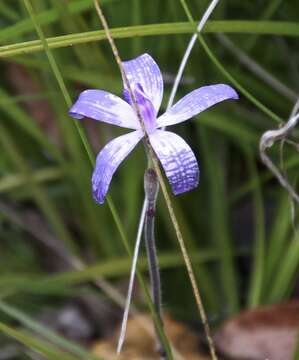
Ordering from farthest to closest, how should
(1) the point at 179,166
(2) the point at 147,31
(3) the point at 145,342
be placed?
(3) the point at 145,342 → (2) the point at 147,31 → (1) the point at 179,166

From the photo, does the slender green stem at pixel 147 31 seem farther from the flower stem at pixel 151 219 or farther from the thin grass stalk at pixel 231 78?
the flower stem at pixel 151 219

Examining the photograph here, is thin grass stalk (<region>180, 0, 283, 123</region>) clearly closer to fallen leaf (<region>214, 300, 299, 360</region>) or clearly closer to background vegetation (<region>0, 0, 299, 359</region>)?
background vegetation (<region>0, 0, 299, 359</region>)

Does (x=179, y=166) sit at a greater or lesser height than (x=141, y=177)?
lesser

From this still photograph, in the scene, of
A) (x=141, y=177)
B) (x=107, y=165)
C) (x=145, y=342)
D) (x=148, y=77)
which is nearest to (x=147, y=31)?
(x=148, y=77)

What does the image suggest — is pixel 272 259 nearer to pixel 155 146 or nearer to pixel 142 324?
pixel 142 324

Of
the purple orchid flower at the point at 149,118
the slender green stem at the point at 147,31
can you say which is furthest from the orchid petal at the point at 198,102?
the slender green stem at the point at 147,31

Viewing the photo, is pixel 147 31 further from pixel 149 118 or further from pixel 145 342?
pixel 145 342

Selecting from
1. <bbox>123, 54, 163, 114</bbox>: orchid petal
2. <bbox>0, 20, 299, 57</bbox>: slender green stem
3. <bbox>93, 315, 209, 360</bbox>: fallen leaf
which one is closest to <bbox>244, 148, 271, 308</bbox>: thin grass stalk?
<bbox>93, 315, 209, 360</bbox>: fallen leaf

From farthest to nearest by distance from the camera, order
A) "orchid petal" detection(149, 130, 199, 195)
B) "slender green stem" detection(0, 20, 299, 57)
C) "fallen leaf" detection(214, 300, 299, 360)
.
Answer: "fallen leaf" detection(214, 300, 299, 360) → "slender green stem" detection(0, 20, 299, 57) → "orchid petal" detection(149, 130, 199, 195)
